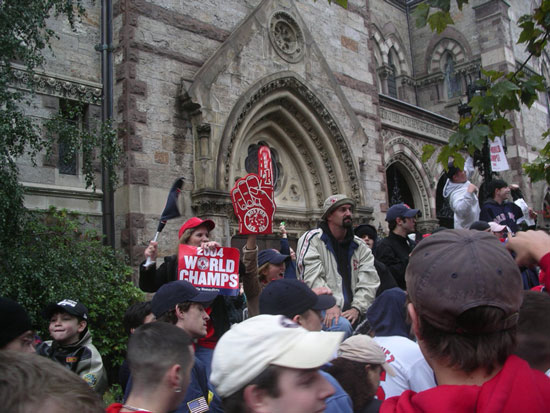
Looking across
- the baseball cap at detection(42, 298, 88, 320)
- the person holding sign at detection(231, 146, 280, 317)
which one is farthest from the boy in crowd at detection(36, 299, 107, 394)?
the person holding sign at detection(231, 146, 280, 317)

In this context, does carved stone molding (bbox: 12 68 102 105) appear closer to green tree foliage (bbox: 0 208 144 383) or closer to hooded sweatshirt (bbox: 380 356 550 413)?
green tree foliage (bbox: 0 208 144 383)

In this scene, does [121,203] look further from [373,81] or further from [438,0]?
[373,81]

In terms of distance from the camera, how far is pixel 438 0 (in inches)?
182

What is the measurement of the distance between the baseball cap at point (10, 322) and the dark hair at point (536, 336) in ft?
8.66

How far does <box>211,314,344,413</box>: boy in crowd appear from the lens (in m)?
1.87

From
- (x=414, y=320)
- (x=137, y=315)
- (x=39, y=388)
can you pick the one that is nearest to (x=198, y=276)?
(x=137, y=315)

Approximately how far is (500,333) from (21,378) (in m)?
1.25

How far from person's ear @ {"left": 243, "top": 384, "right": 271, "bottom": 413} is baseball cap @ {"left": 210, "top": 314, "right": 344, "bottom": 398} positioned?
3cm

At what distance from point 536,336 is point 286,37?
11560 mm

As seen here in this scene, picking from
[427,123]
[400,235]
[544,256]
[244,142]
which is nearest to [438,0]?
[400,235]

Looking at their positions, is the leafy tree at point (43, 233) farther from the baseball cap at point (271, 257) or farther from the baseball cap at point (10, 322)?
the baseball cap at point (10, 322)

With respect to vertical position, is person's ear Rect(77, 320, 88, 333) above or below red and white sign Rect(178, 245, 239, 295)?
below

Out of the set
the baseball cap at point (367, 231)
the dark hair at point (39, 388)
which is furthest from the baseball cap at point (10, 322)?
the baseball cap at point (367, 231)

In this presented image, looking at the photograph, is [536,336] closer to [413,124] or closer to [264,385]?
[264,385]
